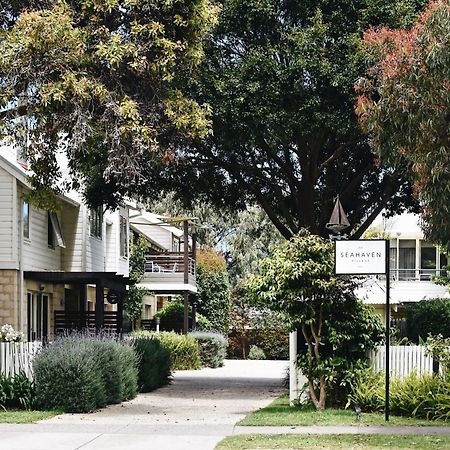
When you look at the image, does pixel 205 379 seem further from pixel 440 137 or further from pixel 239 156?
pixel 440 137

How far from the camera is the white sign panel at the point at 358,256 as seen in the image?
17.2m

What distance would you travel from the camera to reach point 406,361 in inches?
720

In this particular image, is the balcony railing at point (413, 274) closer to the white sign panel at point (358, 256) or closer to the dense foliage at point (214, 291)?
the dense foliage at point (214, 291)

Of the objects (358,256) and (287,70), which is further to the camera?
(287,70)

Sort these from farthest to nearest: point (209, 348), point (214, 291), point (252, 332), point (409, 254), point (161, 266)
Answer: point (252, 332)
point (214, 291)
point (409, 254)
point (161, 266)
point (209, 348)

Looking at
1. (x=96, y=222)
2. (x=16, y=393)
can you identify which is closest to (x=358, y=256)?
(x=16, y=393)

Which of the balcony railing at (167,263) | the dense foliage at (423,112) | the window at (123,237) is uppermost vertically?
the dense foliage at (423,112)

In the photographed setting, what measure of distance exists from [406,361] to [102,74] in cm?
806

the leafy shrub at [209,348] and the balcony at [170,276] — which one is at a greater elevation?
the balcony at [170,276]

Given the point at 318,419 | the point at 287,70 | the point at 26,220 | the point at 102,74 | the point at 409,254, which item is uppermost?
the point at 287,70

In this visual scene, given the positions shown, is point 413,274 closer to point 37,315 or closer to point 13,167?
point 37,315

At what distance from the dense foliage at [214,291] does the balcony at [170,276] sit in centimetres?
379

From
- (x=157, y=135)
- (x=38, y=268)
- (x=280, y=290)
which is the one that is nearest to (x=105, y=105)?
(x=157, y=135)

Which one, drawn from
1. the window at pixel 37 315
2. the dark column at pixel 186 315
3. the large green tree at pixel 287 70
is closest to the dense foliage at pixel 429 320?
the large green tree at pixel 287 70
